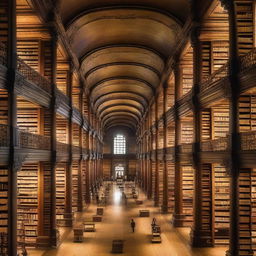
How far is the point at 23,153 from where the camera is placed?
9.90 m

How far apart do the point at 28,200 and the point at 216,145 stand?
279 inches

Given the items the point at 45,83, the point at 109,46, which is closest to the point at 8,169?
the point at 45,83

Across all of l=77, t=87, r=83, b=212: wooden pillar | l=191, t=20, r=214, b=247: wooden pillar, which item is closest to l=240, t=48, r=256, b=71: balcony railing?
l=191, t=20, r=214, b=247: wooden pillar

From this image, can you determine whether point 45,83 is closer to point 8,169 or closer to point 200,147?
point 8,169

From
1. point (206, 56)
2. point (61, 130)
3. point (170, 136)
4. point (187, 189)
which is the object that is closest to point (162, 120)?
point (170, 136)

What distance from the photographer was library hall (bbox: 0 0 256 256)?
956cm

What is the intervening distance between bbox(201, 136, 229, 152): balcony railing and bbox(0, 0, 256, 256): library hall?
0.06 m

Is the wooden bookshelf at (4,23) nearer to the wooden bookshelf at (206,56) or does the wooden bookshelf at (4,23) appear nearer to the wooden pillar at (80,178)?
the wooden bookshelf at (206,56)

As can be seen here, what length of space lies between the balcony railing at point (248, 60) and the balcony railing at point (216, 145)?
2030mm

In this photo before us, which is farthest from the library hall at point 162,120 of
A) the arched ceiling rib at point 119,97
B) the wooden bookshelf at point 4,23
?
the arched ceiling rib at point 119,97

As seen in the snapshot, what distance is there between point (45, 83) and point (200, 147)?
6000 millimetres

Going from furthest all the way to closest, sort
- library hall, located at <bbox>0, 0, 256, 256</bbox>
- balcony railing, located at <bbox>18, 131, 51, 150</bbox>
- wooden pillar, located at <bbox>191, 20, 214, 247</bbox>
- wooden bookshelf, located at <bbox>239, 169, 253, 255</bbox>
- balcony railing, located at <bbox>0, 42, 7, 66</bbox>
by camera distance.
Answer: wooden pillar, located at <bbox>191, 20, 214, 247</bbox> < wooden bookshelf, located at <bbox>239, 169, 253, 255</bbox> < balcony railing, located at <bbox>18, 131, 51, 150</bbox> < library hall, located at <bbox>0, 0, 256, 256</bbox> < balcony railing, located at <bbox>0, 42, 7, 66</bbox>

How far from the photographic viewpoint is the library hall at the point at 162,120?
9562 mm

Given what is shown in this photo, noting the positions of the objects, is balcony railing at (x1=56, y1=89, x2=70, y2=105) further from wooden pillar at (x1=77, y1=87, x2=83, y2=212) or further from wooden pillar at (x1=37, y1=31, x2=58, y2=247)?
wooden pillar at (x1=77, y1=87, x2=83, y2=212)
